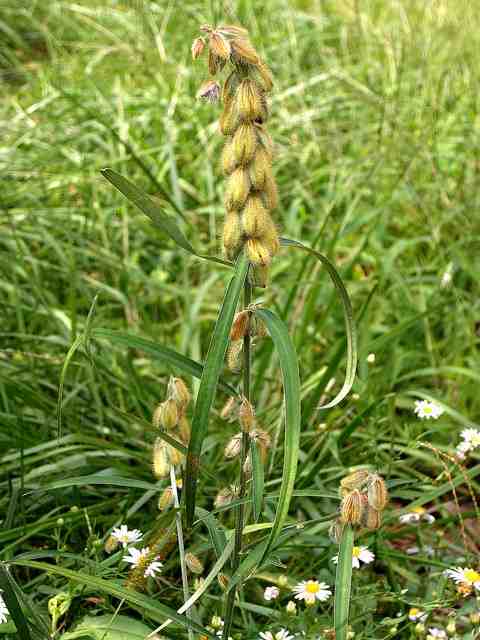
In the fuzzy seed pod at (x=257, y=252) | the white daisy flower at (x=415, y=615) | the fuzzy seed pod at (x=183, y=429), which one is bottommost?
the white daisy flower at (x=415, y=615)

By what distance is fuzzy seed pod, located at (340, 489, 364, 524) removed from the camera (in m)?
1.36

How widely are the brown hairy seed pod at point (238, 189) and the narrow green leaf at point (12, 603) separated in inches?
25.3

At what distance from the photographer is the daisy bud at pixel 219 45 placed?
3.87 ft

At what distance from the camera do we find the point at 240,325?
4.42 feet

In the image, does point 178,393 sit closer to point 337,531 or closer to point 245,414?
point 245,414

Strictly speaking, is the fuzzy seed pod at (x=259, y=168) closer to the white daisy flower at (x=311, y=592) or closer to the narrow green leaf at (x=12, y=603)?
the narrow green leaf at (x=12, y=603)

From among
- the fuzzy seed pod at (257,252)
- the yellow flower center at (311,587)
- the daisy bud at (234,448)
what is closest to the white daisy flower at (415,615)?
the yellow flower center at (311,587)

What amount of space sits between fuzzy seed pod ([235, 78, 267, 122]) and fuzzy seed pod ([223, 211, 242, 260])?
0.45 feet

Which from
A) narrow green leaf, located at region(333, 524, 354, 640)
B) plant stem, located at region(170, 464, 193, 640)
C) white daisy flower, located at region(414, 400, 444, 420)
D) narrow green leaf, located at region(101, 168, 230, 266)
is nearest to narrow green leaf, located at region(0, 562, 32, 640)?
plant stem, located at region(170, 464, 193, 640)

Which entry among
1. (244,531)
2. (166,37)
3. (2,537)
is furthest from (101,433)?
(166,37)

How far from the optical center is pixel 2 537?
6.07 feet

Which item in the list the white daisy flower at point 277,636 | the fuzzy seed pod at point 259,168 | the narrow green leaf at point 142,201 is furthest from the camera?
the white daisy flower at point 277,636

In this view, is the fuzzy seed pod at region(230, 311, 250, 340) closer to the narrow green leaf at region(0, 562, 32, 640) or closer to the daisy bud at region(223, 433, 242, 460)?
the daisy bud at region(223, 433, 242, 460)

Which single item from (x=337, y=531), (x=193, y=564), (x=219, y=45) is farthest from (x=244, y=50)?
(x=193, y=564)
